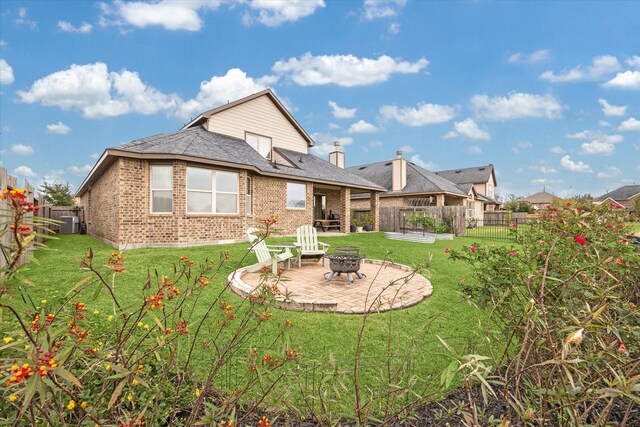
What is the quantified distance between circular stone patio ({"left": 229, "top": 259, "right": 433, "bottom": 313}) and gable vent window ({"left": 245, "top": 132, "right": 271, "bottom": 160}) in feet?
37.2

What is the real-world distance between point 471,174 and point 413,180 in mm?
19112

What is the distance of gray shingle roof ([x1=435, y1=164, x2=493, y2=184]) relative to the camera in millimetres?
39938

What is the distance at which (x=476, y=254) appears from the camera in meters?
3.14

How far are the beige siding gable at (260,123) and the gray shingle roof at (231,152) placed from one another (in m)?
0.52

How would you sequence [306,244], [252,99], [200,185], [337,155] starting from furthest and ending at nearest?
[337,155] < [252,99] < [200,185] < [306,244]

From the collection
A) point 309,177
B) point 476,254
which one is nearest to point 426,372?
point 476,254

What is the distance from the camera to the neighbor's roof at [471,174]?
3992 centimetres

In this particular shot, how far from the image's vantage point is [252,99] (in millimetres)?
17797

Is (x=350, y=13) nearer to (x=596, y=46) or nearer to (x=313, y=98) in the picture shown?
(x=313, y=98)

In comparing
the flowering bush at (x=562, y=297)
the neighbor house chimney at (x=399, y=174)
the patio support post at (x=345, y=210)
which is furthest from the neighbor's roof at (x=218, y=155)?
the flowering bush at (x=562, y=297)

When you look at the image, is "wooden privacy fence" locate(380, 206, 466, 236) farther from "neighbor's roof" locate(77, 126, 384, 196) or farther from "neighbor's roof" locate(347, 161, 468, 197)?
"neighbor's roof" locate(347, 161, 468, 197)

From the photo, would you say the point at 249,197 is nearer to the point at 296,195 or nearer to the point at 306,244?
the point at 296,195

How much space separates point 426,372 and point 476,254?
1317 mm

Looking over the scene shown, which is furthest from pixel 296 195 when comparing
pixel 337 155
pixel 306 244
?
pixel 337 155
